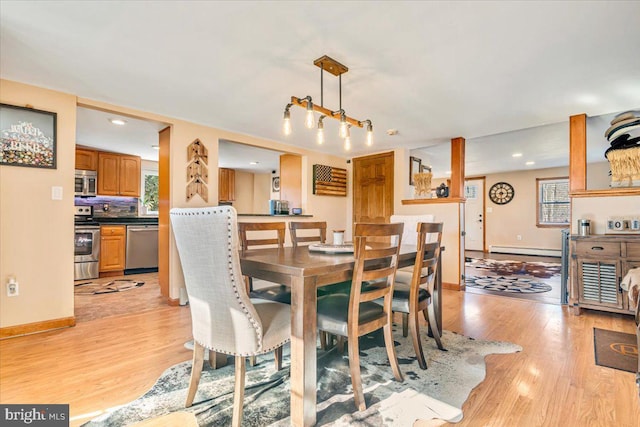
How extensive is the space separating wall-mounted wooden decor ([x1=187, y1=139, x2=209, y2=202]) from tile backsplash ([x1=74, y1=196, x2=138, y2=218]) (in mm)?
2946

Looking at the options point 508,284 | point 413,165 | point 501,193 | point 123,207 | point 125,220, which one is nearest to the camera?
point 508,284

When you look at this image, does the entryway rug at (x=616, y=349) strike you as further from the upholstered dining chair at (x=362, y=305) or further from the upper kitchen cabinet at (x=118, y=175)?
the upper kitchen cabinet at (x=118, y=175)

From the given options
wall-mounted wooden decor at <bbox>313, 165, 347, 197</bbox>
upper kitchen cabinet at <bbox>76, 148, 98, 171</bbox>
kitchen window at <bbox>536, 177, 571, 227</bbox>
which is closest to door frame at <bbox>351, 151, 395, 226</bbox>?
wall-mounted wooden decor at <bbox>313, 165, 347, 197</bbox>

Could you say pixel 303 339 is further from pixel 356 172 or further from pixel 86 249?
pixel 86 249

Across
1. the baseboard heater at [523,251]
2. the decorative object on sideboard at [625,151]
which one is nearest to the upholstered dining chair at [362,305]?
the decorative object on sideboard at [625,151]

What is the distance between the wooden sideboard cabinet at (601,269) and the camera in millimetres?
2996

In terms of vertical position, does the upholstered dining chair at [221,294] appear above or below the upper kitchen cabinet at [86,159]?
below

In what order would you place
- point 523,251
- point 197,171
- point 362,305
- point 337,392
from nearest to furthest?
point 337,392 < point 362,305 < point 197,171 < point 523,251

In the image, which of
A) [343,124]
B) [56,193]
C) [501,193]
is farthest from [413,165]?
[56,193]

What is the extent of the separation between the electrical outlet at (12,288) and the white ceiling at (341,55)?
1.69 meters

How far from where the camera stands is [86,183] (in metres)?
5.15

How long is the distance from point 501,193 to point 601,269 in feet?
19.1

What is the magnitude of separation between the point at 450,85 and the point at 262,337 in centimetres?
252

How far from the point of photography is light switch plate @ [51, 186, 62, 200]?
279cm
